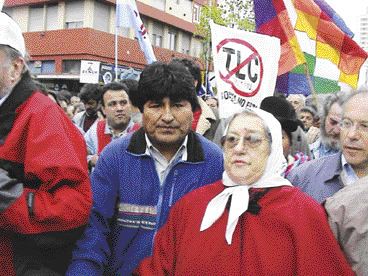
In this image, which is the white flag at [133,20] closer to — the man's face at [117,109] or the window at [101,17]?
the man's face at [117,109]

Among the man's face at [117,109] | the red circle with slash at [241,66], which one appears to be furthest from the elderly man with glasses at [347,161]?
the man's face at [117,109]

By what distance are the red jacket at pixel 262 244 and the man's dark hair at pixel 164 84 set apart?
0.60 metres

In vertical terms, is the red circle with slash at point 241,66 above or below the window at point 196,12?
below

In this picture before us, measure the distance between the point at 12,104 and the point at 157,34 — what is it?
3215 centimetres

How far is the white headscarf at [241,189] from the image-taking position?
2217 millimetres

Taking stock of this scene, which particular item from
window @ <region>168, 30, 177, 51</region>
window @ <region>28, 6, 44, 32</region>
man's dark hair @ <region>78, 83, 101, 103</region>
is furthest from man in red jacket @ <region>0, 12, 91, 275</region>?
window @ <region>168, 30, 177, 51</region>

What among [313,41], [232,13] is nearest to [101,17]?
[232,13]

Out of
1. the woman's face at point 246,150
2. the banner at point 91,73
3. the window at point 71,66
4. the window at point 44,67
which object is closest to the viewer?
the woman's face at point 246,150

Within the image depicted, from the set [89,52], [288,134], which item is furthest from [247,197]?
[89,52]

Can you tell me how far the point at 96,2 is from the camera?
93.2ft

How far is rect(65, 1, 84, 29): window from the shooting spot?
28203 mm

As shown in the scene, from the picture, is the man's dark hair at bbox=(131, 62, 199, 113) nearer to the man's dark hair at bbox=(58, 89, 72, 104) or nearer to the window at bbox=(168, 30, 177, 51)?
the man's dark hair at bbox=(58, 89, 72, 104)

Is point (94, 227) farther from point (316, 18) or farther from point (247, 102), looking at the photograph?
point (316, 18)

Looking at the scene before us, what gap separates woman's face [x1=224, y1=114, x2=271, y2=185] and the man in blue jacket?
0.84 ft
